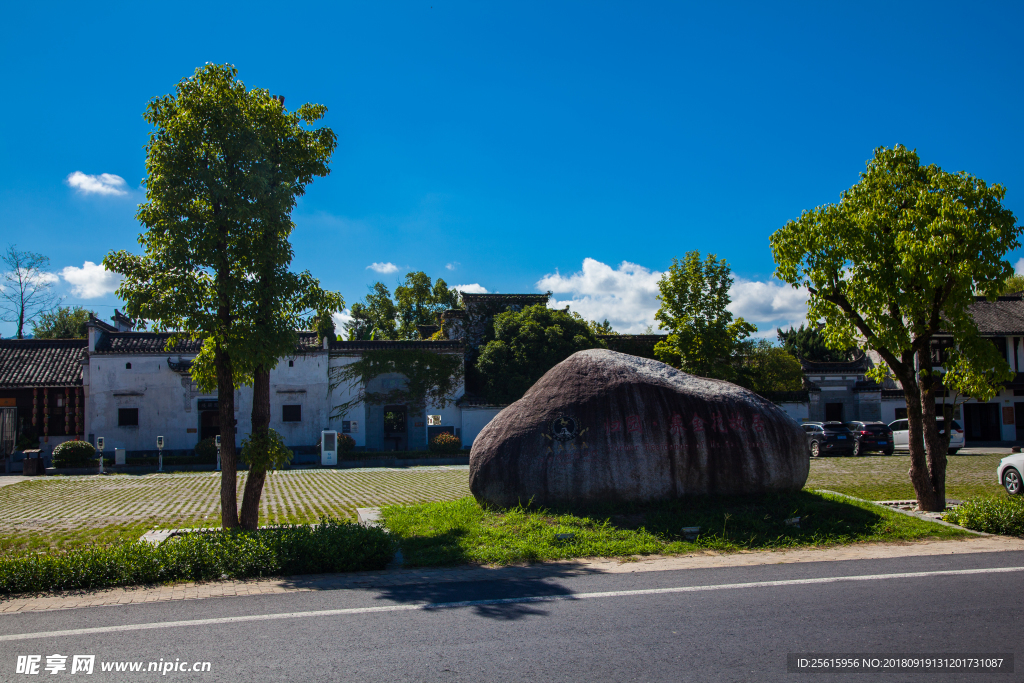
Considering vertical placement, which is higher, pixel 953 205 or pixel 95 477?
pixel 953 205

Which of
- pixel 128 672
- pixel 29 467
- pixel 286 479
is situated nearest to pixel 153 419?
pixel 29 467

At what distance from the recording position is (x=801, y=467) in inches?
419

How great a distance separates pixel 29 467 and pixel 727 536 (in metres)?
25.9

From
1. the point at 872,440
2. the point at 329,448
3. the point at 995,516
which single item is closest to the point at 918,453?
the point at 995,516

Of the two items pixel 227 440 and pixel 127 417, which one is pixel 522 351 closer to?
pixel 127 417

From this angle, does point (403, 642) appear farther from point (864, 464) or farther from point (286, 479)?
point (864, 464)

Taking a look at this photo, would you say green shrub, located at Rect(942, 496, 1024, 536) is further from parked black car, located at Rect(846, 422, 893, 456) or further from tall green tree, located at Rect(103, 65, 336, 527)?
parked black car, located at Rect(846, 422, 893, 456)

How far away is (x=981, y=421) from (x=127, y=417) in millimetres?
45303

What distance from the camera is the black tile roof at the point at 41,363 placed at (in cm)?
2750

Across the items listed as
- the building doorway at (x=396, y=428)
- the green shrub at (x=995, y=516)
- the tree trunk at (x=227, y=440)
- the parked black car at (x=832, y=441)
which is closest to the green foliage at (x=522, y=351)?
the building doorway at (x=396, y=428)

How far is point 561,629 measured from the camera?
5367 millimetres

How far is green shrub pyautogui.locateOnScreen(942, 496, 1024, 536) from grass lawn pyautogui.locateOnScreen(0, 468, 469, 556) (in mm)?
9659

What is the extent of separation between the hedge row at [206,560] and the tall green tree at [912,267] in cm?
886

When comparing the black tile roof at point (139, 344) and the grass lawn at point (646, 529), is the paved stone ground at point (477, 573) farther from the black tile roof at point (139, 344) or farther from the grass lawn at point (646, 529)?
the black tile roof at point (139, 344)
